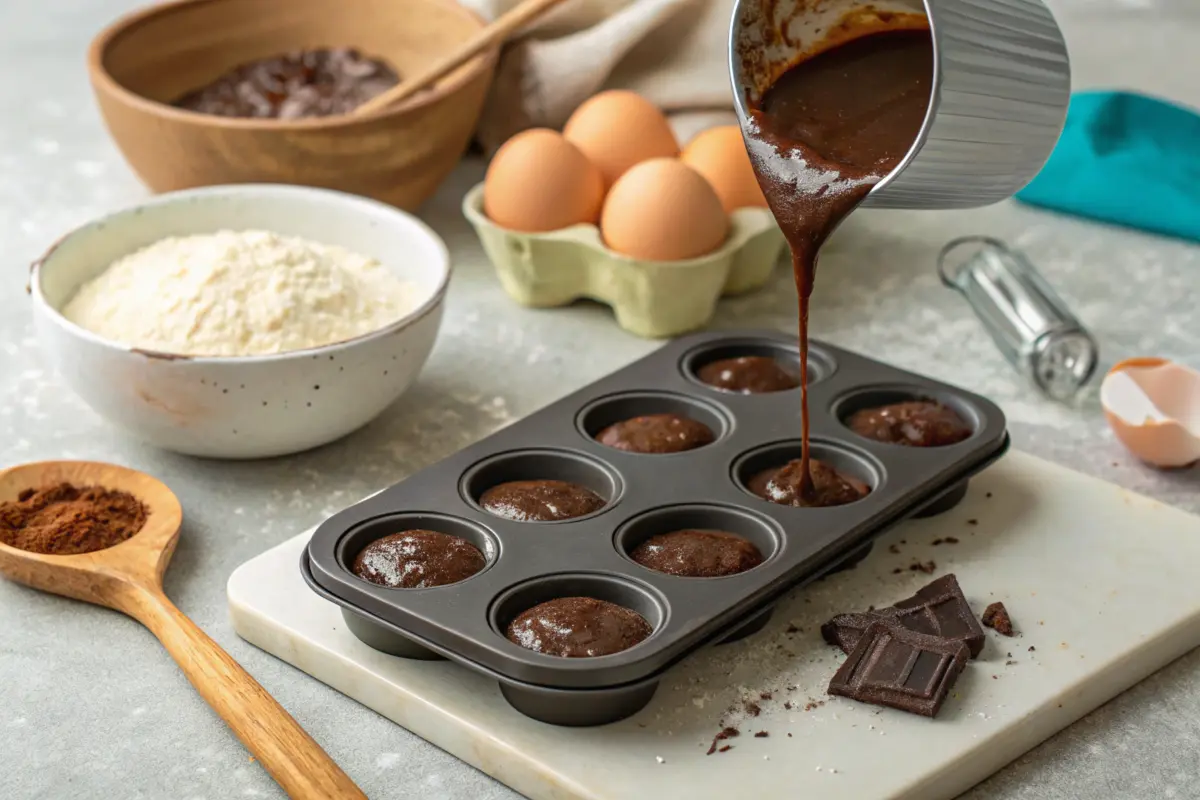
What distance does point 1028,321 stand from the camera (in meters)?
1.86

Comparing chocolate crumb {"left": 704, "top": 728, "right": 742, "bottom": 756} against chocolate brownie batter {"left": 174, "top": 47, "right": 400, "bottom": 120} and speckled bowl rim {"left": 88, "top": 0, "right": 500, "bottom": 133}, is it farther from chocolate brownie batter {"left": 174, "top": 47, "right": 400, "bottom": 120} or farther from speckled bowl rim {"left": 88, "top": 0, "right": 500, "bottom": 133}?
chocolate brownie batter {"left": 174, "top": 47, "right": 400, "bottom": 120}

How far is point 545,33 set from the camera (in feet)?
7.97

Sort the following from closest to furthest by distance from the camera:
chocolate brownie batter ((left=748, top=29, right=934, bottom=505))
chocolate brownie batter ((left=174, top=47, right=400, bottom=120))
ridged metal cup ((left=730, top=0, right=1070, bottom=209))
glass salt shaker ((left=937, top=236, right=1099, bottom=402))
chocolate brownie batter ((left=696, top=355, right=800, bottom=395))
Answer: ridged metal cup ((left=730, top=0, right=1070, bottom=209))
chocolate brownie batter ((left=748, top=29, right=934, bottom=505))
chocolate brownie batter ((left=696, top=355, right=800, bottom=395))
glass salt shaker ((left=937, top=236, right=1099, bottom=402))
chocolate brownie batter ((left=174, top=47, right=400, bottom=120))

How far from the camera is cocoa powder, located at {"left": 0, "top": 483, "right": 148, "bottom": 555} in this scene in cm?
142

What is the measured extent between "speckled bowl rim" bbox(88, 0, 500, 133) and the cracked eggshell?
1.05 metres

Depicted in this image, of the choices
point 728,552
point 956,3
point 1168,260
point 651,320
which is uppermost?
point 956,3

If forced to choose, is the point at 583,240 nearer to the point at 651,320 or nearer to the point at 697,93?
the point at 651,320

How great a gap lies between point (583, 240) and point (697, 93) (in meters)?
0.55

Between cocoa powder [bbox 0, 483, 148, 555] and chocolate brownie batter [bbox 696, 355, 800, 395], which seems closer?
cocoa powder [bbox 0, 483, 148, 555]

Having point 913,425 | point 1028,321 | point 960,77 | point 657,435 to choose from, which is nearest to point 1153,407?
point 1028,321

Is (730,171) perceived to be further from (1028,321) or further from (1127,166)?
(1127,166)

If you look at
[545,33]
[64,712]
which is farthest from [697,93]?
[64,712]

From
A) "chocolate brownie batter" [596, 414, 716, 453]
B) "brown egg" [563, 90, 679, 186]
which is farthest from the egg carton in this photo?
"chocolate brownie batter" [596, 414, 716, 453]

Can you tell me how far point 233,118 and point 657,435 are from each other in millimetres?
976
